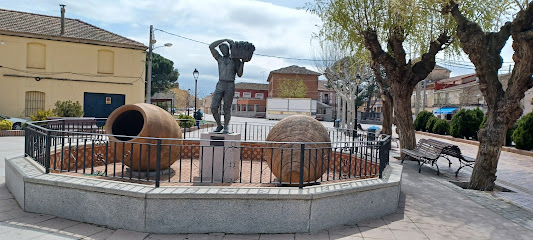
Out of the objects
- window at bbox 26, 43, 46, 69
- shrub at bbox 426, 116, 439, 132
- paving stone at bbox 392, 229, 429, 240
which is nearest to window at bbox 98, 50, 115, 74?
window at bbox 26, 43, 46, 69

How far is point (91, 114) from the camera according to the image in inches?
884

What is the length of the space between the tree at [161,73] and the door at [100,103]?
18597mm

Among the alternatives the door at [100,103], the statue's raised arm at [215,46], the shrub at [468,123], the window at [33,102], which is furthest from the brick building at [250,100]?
the statue's raised arm at [215,46]

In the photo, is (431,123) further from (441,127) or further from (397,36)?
(397,36)

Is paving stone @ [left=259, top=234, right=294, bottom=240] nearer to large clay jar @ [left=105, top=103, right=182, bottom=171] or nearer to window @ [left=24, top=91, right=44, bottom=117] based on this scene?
large clay jar @ [left=105, top=103, right=182, bottom=171]

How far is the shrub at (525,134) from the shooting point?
15258mm

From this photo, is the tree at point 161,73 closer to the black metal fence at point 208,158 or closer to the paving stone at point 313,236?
the black metal fence at point 208,158

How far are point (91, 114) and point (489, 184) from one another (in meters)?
22.2

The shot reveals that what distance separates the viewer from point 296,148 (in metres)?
5.92

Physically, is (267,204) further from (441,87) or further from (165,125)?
(441,87)

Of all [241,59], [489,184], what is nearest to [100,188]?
[241,59]

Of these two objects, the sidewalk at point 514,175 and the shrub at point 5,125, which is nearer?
the sidewalk at point 514,175

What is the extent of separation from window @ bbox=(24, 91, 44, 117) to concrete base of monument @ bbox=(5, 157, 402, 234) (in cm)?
1982

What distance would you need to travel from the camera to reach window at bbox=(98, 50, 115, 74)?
74.1 ft
